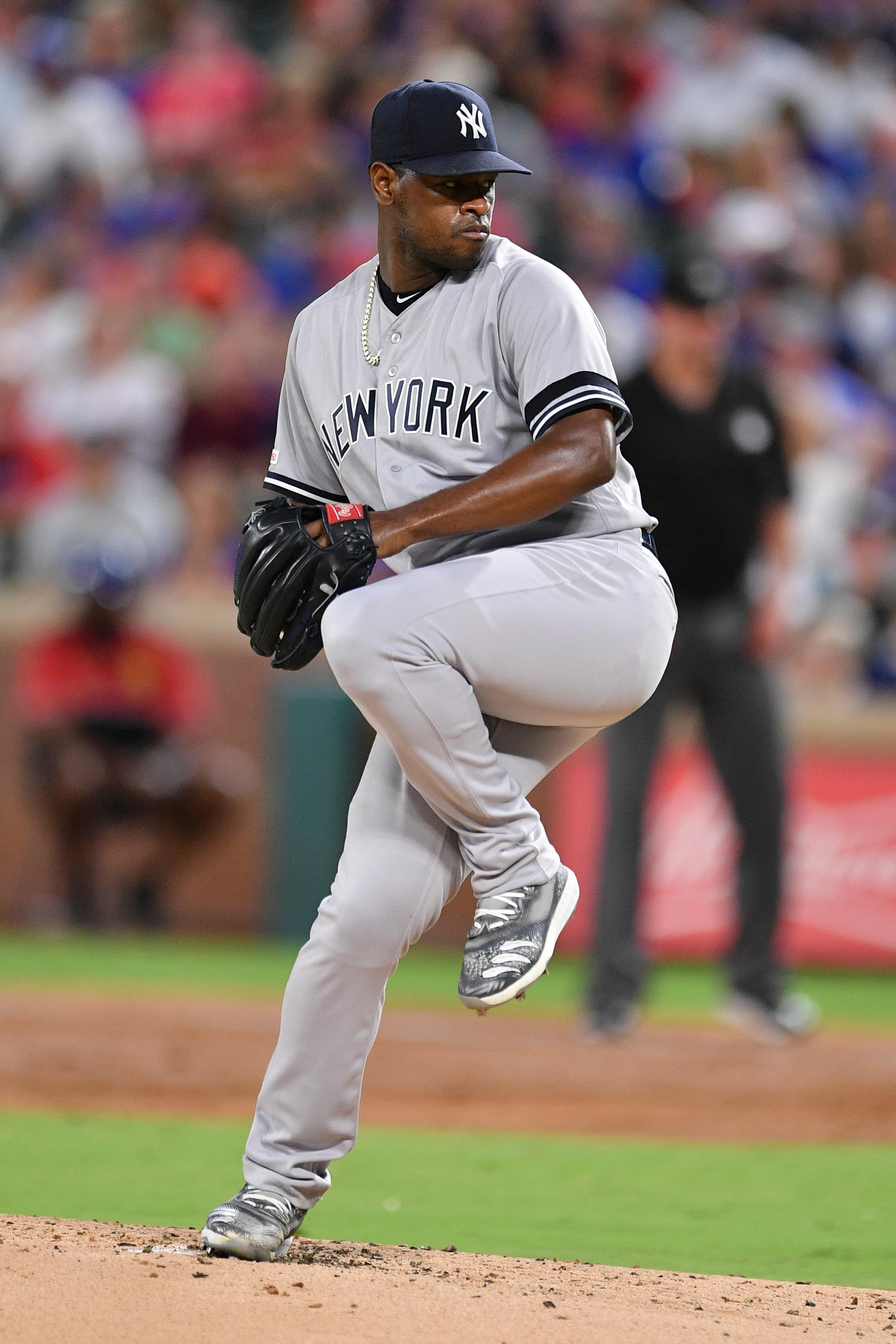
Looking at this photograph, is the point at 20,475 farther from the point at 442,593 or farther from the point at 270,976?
the point at 442,593

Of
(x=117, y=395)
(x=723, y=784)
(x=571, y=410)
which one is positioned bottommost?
(x=723, y=784)

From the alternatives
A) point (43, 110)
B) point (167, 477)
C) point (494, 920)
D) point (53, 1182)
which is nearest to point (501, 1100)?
Result: point (53, 1182)

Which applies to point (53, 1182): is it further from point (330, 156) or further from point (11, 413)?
point (330, 156)

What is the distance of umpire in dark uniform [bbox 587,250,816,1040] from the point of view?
6.56 m

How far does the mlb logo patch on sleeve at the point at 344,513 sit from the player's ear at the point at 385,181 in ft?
1.75

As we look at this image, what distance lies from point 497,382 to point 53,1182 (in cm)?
227

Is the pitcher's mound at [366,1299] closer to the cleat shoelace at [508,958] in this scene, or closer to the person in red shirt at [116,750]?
the cleat shoelace at [508,958]

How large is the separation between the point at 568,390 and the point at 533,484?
17cm

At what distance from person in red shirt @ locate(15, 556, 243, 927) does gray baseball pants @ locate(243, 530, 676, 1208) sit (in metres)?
5.88

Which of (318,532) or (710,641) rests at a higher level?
(318,532)

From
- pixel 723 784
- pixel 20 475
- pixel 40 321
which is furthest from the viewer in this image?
pixel 40 321

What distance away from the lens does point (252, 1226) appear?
3.26 metres

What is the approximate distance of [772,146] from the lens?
484 inches

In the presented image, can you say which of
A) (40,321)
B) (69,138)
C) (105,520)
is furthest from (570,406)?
(69,138)
